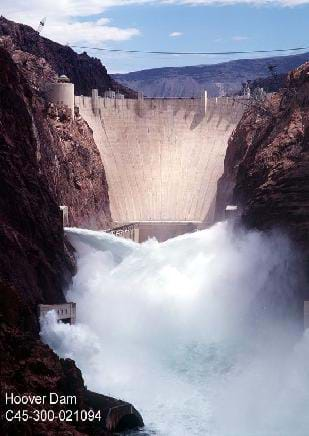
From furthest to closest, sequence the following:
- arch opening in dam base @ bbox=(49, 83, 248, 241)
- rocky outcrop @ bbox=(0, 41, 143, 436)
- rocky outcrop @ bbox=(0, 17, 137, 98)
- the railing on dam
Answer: rocky outcrop @ bbox=(0, 17, 137, 98) < arch opening in dam base @ bbox=(49, 83, 248, 241) < the railing on dam < rocky outcrop @ bbox=(0, 41, 143, 436)

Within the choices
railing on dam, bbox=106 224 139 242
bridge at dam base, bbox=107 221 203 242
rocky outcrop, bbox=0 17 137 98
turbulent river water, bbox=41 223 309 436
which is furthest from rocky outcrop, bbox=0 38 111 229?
rocky outcrop, bbox=0 17 137 98

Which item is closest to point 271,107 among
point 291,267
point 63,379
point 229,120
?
point 229,120

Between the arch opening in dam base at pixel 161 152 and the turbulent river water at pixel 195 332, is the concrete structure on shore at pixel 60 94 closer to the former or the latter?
the arch opening in dam base at pixel 161 152

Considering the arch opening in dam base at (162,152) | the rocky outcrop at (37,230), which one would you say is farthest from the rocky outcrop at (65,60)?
the rocky outcrop at (37,230)

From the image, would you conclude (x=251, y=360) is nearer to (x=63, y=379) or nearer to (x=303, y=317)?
(x=303, y=317)

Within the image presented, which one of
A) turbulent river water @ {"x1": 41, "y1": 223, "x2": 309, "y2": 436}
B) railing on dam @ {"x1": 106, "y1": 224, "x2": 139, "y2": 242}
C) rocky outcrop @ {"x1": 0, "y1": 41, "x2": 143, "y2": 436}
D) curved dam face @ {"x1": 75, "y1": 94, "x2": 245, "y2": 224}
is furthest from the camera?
curved dam face @ {"x1": 75, "y1": 94, "x2": 245, "y2": 224}

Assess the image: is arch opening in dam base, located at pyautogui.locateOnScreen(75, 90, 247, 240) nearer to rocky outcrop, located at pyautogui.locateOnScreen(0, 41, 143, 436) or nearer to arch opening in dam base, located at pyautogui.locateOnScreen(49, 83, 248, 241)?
arch opening in dam base, located at pyautogui.locateOnScreen(49, 83, 248, 241)
